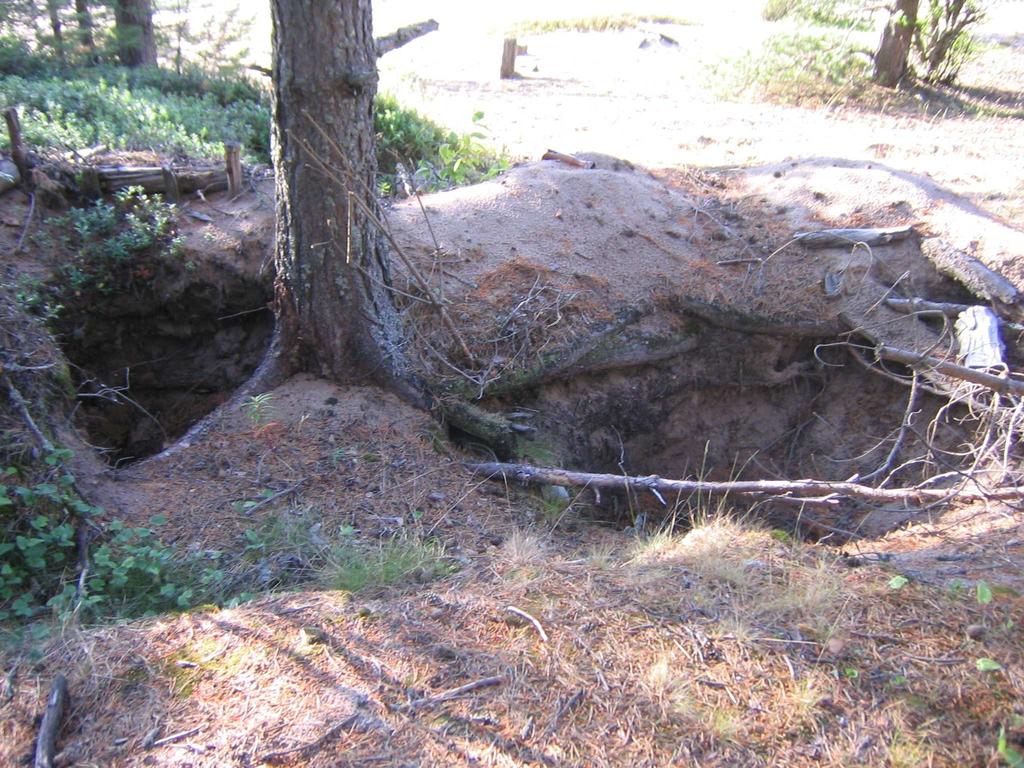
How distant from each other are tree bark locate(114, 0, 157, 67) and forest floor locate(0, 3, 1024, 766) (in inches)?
228

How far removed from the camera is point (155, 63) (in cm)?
1059

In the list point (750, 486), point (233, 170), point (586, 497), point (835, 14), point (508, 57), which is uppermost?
point (835, 14)

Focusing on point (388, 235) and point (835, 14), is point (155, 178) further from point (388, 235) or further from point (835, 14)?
point (835, 14)

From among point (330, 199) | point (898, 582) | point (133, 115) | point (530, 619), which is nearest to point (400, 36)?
point (133, 115)

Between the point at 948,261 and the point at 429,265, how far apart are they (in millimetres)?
3885

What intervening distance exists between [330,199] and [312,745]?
10.1 ft

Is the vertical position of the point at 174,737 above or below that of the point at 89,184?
below

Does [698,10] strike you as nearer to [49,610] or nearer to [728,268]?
[728,268]

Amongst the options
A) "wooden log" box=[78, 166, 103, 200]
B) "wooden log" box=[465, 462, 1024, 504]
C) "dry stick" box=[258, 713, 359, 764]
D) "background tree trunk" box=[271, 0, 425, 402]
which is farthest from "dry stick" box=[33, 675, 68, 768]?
"wooden log" box=[78, 166, 103, 200]

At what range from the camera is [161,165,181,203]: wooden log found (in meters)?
5.93

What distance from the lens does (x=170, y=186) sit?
235 inches

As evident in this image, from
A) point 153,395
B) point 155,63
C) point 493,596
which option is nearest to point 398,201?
→ point 153,395

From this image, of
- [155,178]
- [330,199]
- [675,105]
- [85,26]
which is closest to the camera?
[330,199]

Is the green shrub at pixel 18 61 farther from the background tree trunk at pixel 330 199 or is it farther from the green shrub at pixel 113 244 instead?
the background tree trunk at pixel 330 199
